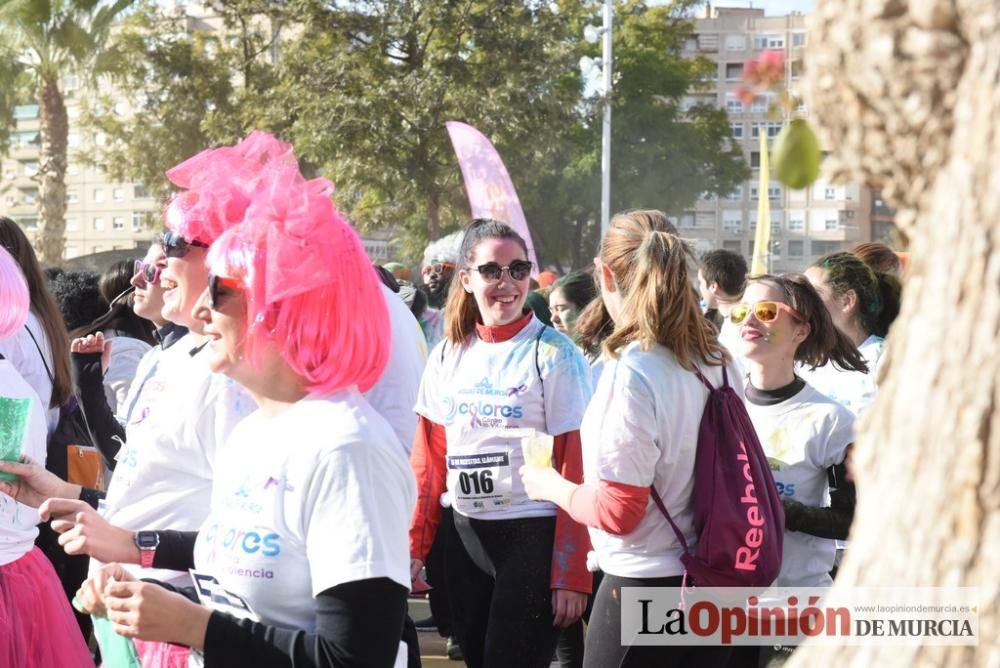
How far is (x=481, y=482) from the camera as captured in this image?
4.25m

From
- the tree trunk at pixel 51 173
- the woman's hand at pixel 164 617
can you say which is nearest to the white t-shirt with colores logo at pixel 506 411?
the woman's hand at pixel 164 617

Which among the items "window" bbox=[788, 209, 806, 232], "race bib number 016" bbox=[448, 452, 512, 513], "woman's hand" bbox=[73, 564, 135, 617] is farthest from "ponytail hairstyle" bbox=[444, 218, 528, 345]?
"window" bbox=[788, 209, 806, 232]

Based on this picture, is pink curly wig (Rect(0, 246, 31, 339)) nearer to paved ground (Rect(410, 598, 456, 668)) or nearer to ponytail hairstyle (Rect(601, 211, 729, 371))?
ponytail hairstyle (Rect(601, 211, 729, 371))

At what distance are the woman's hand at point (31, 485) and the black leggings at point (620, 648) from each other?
140 centimetres

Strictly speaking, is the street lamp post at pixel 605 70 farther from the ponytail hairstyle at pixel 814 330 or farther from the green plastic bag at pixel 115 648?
the green plastic bag at pixel 115 648

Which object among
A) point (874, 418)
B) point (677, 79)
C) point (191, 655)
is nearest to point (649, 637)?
point (191, 655)

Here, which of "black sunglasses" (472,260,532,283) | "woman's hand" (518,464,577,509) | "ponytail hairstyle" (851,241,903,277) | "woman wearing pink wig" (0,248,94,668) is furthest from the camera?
"ponytail hairstyle" (851,241,903,277)

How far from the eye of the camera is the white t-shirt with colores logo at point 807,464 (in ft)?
12.4

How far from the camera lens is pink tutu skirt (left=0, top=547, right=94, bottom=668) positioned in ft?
10.3

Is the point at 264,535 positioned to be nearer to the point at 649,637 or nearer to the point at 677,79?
the point at 649,637

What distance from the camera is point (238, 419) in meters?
2.57

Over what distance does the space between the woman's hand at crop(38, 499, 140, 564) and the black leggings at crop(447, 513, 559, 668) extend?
6.05ft

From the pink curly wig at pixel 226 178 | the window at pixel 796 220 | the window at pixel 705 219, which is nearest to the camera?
the pink curly wig at pixel 226 178

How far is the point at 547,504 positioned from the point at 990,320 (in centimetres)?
322
